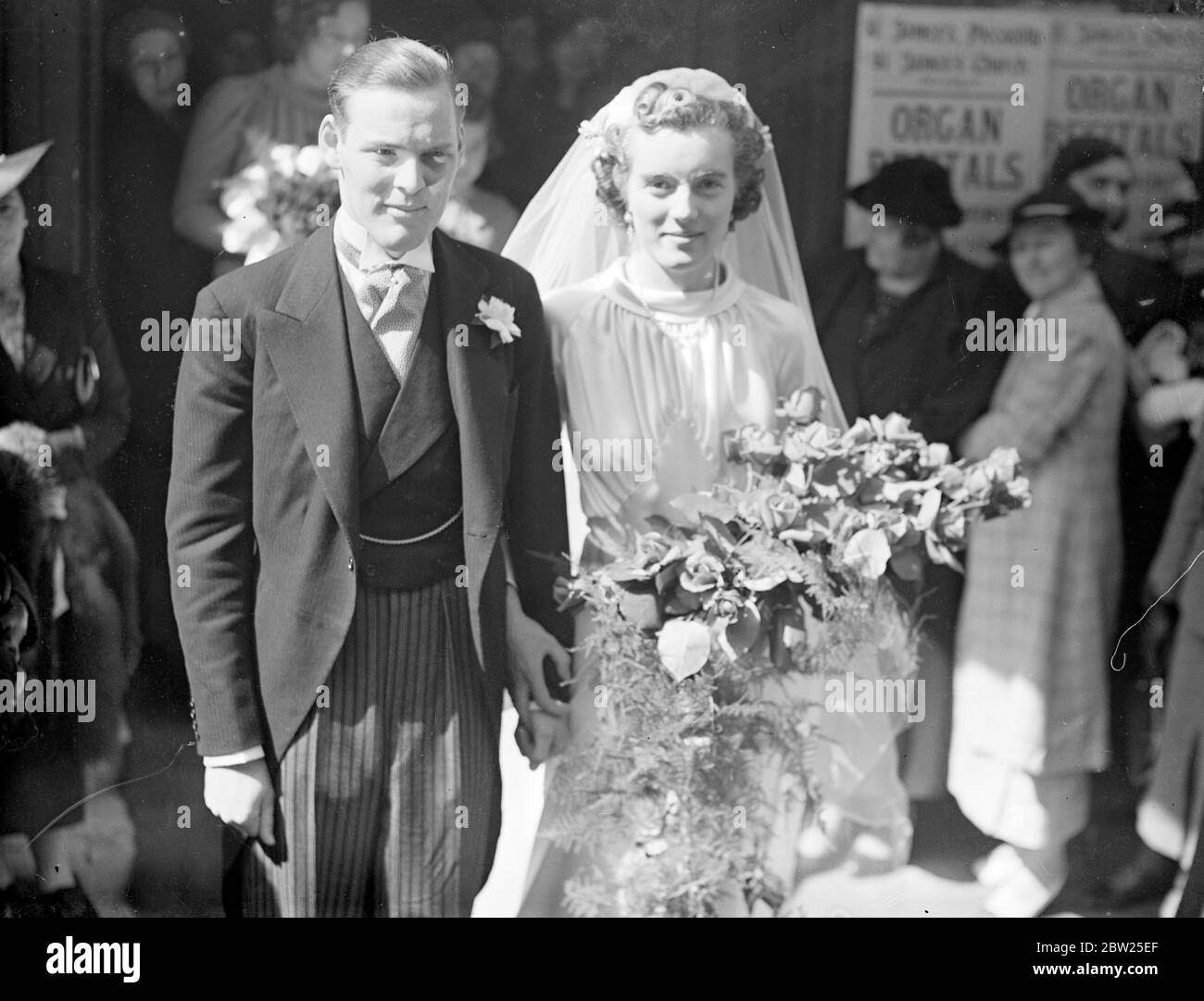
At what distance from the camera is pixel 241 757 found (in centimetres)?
401

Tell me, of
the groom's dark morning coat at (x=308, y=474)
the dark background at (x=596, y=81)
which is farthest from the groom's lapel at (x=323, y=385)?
the dark background at (x=596, y=81)

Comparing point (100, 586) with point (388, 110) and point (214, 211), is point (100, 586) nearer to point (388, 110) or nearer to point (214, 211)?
point (214, 211)

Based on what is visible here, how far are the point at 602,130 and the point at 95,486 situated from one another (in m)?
1.58

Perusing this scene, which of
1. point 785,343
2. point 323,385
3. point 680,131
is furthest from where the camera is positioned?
point 785,343

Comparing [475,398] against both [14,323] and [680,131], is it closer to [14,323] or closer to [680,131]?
[680,131]

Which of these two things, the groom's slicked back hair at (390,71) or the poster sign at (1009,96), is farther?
the poster sign at (1009,96)

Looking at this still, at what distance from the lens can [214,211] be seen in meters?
4.04

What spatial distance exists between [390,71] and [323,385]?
0.80 meters

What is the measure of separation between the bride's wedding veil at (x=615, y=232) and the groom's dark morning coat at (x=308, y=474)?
0.31 ft

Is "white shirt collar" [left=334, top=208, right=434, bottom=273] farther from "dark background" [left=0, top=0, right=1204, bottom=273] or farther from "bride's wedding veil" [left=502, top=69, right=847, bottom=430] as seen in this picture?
"dark background" [left=0, top=0, right=1204, bottom=273]

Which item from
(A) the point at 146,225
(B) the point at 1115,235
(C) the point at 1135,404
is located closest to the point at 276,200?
(A) the point at 146,225

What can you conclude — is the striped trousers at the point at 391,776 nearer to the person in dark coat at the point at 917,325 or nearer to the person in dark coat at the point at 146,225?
the person in dark coat at the point at 146,225

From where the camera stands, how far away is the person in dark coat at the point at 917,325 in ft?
13.6
